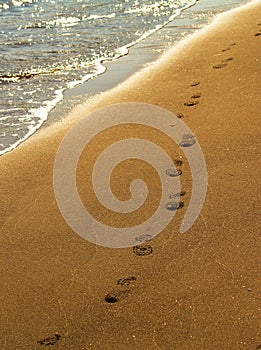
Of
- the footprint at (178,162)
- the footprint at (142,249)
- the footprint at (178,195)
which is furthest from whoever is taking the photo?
the footprint at (178,162)

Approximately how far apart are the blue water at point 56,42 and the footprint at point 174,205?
184 centimetres

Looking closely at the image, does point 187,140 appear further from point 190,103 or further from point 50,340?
point 50,340

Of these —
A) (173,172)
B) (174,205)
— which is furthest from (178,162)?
(174,205)

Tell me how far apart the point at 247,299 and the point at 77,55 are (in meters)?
5.68

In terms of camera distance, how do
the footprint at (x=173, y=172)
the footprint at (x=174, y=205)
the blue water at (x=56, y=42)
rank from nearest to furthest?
the footprint at (x=174, y=205) → the footprint at (x=173, y=172) → the blue water at (x=56, y=42)

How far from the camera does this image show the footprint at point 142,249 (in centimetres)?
316

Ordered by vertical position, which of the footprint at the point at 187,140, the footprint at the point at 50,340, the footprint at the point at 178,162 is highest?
the footprint at the point at 187,140

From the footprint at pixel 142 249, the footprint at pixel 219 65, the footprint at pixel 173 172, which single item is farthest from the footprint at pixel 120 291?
the footprint at pixel 219 65

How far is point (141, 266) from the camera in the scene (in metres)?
3.06

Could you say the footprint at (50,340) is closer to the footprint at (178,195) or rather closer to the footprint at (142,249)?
the footprint at (142,249)

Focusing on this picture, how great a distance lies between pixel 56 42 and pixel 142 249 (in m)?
6.00

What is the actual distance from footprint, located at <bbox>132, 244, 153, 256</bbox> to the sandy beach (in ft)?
0.08

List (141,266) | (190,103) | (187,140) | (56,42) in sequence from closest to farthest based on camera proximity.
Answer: (141,266) → (187,140) → (190,103) → (56,42)

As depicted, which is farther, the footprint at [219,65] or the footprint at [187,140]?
the footprint at [219,65]
